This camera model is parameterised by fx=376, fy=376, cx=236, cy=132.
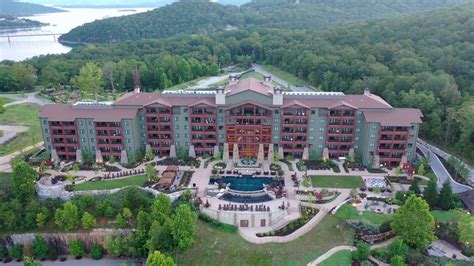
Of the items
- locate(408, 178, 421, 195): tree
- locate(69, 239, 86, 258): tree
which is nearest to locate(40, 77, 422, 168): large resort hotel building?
locate(408, 178, 421, 195): tree

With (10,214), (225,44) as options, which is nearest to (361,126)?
(10,214)

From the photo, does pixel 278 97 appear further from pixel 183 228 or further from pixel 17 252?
pixel 17 252

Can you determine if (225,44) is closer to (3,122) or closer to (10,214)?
(3,122)

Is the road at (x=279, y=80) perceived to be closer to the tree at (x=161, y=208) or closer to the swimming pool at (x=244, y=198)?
the swimming pool at (x=244, y=198)

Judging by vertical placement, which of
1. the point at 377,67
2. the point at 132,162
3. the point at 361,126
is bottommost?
the point at 132,162

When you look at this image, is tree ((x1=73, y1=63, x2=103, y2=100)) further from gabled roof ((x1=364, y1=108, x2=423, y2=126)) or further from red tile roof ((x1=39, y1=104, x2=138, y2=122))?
gabled roof ((x1=364, y1=108, x2=423, y2=126))

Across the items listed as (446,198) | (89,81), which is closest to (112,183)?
(446,198)
